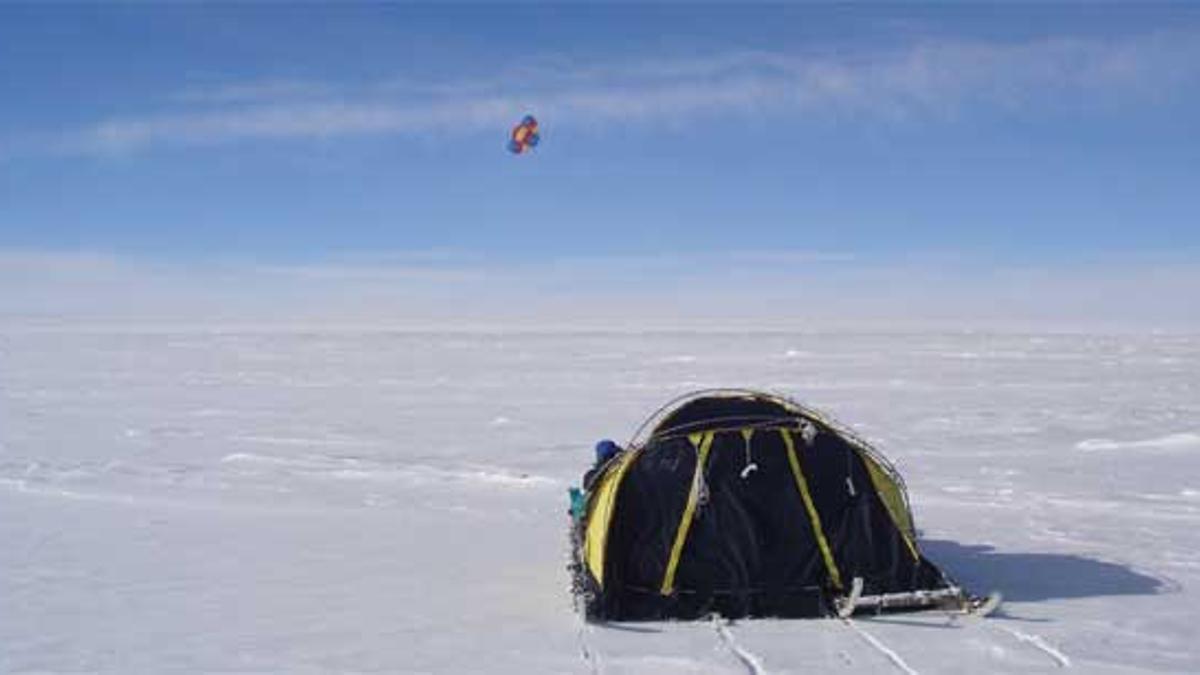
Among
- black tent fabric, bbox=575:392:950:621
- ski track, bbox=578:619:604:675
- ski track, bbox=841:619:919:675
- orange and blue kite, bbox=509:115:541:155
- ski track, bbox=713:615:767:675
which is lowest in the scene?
ski track, bbox=578:619:604:675

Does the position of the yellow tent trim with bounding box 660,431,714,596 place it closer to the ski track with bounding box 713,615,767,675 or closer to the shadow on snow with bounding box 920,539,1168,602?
the ski track with bounding box 713,615,767,675

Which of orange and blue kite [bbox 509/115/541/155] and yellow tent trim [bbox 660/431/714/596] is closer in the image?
yellow tent trim [bbox 660/431/714/596]

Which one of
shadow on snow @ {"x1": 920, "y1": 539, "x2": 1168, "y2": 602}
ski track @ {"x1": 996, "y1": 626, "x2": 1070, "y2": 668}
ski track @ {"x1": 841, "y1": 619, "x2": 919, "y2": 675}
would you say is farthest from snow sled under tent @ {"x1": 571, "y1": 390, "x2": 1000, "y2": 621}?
shadow on snow @ {"x1": 920, "y1": 539, "x2": 1168, "y2": 602}

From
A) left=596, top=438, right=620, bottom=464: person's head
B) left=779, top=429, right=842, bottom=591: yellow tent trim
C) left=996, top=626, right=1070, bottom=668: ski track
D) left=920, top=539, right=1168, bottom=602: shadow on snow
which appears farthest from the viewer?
left=596, top=438, right=620, bottom=464: person's head

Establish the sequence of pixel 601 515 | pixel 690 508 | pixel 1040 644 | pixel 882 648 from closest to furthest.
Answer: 1. pixel 882 648
2. pixel 1040 644
3. pixel 690 508
4. pixel 601 515

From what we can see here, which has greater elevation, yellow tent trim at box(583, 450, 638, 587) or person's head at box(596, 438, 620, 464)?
person's head at box(596, 438, 620, 464)

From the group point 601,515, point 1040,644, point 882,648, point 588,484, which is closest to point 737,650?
point 882,648

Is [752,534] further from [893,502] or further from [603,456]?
[603,456]
